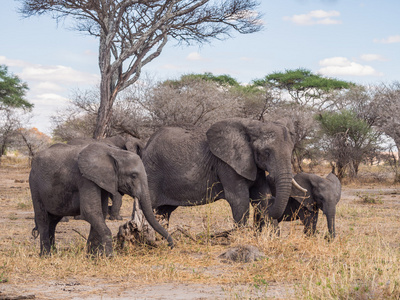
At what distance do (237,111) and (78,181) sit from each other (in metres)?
21.5

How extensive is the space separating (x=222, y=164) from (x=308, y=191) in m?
1.59

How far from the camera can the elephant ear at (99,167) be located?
22.1 ft

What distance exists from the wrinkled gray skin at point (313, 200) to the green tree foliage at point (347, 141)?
1500cm

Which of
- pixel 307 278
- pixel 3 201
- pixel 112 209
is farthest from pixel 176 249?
pixel 3 201

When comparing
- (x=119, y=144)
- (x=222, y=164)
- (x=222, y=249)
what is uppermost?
(x=119, y=144)

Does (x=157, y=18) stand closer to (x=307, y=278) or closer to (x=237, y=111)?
(x=237, y=111)

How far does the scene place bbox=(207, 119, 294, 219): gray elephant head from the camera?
25.9ft

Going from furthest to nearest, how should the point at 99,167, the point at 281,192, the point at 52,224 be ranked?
the point at 281,192
the point at 52,224
the point at 99,167

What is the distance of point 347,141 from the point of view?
2494cm

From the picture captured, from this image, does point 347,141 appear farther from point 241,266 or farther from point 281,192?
point 241,266

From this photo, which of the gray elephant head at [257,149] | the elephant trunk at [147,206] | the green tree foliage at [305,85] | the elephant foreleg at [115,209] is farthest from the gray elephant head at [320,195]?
the green tree foliage at [305,85]

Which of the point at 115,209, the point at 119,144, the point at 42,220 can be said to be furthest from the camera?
the point at 119,144

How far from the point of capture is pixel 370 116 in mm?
28641

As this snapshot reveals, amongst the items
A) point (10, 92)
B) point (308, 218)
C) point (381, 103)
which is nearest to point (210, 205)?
point (308, 218)
